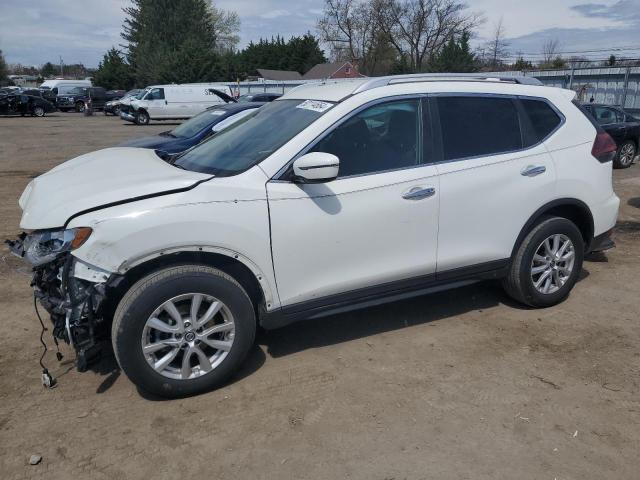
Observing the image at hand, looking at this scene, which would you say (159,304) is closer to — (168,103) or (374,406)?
(374,406)

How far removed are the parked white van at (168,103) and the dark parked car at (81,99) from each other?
1362 centimetres

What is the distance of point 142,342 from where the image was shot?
3.11m

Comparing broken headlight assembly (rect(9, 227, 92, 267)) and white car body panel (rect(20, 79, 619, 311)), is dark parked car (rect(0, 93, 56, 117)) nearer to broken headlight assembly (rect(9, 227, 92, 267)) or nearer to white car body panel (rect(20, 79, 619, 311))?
white car body panel (rect(20, 79, 619, 311))

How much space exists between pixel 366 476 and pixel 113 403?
5.41ft

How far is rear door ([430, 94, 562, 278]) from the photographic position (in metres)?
3.94

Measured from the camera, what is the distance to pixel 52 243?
3.15 metres

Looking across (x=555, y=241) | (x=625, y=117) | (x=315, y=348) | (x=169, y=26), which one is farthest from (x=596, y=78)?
(x=169, y=26)

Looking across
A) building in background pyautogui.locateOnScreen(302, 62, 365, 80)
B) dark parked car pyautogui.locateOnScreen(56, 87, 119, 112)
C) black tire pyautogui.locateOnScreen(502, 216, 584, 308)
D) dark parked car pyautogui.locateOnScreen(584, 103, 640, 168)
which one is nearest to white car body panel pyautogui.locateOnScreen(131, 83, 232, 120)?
dark parked car pyautogui.locateOnScreen(56, 87, 119, 112)

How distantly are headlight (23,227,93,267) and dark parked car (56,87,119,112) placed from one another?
4274cm

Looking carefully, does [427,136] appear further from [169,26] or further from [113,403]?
[169,26]

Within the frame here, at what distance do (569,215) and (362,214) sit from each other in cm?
220

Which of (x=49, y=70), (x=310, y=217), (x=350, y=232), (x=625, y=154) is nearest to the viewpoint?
(x=310, y=217)

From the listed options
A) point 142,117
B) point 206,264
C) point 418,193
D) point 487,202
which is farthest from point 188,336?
point 142,117

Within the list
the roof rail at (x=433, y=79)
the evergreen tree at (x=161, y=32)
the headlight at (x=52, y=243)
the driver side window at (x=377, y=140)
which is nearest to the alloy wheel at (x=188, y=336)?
the headlight at (x=52, y=243)
